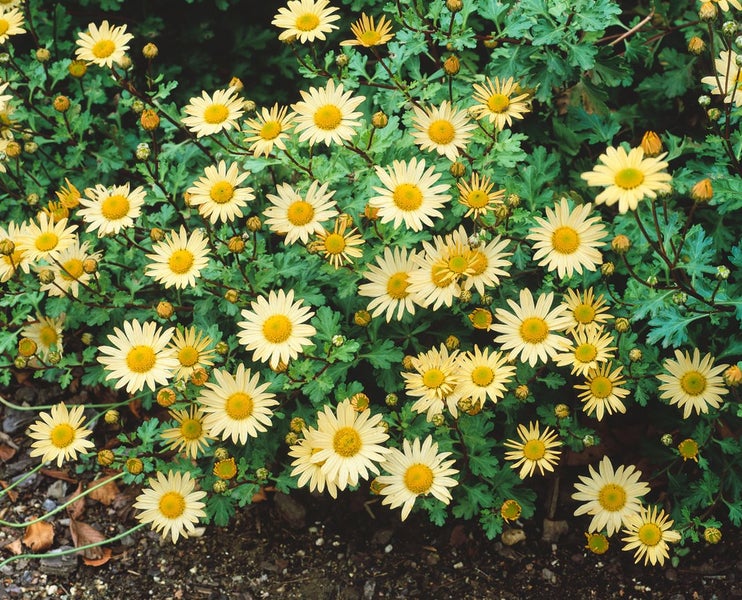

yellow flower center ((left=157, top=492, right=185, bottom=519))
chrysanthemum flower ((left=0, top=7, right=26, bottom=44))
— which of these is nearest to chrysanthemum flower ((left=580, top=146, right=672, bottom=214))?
yellow flower center ((left=157, top=492, right=185, bottom=519))

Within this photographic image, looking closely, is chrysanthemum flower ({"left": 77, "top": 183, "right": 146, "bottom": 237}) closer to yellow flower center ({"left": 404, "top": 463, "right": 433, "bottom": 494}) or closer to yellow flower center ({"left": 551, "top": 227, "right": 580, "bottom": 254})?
yellow flower center ({"left": 404, "top": 463, "right": 433, "bottom": 494})

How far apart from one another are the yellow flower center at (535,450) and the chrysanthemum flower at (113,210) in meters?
1.71

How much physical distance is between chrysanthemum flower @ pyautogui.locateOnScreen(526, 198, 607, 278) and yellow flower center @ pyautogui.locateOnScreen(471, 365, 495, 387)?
417 mm

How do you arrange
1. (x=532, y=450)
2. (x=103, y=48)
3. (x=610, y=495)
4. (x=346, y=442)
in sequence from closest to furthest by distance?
1. (x=346, y=442)
2. (x=532, y=450)
3. (x=610, y=495)
4. (x=103, y=48)

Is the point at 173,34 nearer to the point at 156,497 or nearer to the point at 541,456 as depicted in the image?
the point at 156,497

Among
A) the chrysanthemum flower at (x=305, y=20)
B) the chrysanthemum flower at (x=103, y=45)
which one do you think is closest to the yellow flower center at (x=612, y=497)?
the chrysanthemum flower at (x=305, y=20)

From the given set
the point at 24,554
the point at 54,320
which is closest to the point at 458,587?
the point at 24,554

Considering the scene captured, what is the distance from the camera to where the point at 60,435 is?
3281mm

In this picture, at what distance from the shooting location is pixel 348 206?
3316 millimetres

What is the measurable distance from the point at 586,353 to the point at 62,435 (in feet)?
6.53

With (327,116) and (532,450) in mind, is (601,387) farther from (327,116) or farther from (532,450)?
(327,116)

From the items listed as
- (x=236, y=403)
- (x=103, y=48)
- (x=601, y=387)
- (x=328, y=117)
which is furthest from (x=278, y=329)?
(x=103, y=48)

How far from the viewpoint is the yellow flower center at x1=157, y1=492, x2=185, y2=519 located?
316 cm

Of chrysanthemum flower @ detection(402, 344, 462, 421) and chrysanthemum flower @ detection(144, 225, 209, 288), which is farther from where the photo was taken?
chrysanthemum flower @ detection(144, 225, 209, 288)
